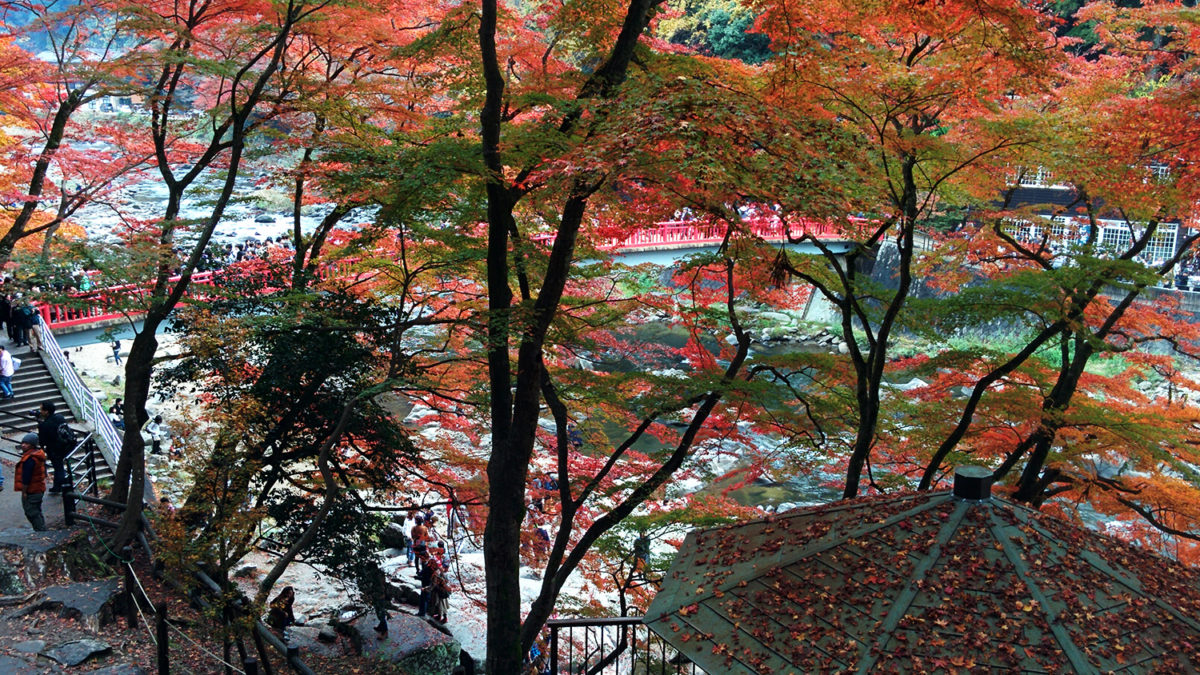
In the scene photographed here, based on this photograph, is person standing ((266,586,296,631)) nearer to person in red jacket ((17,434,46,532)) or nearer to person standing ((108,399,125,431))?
person in red jacket ((17,434,46,532))

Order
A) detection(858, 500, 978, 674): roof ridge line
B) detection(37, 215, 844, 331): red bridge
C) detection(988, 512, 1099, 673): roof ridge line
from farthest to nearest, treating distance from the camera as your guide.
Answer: detection(37, 215, 844, 331): red bridge
detection(858, 500, 978, 674): roof ridge line
detection(988, 512, 1099, 673): roof ridge line

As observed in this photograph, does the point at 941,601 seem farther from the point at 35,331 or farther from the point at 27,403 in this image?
the point at 35,331

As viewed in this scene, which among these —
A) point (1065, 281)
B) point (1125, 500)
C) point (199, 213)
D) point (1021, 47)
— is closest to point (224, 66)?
point (1021, 47)

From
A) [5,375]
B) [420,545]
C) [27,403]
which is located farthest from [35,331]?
[420,545]

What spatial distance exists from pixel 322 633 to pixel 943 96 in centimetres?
1144

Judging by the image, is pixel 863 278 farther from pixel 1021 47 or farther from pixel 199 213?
pixel 199 213

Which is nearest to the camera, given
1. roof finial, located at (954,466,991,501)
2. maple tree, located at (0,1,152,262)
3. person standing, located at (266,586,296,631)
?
roof finial, located at (954,466,991,501)

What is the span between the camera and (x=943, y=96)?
913 centimetres

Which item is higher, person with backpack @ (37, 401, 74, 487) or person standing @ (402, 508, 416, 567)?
person with backpack @ (37, 401, 74, 487)

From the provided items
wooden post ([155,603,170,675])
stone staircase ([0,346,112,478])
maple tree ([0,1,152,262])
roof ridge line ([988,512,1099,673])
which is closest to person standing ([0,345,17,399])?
stone staircase ([0,346,112,478])

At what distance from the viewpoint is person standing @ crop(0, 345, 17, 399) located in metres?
14.9

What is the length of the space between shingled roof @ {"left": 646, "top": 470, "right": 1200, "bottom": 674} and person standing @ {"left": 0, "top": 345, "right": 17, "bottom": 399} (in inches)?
589

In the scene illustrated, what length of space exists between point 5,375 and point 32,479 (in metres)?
5.06

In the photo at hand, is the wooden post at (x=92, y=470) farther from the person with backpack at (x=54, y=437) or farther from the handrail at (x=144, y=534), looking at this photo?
the person with backpack at (x=54, y=437)
